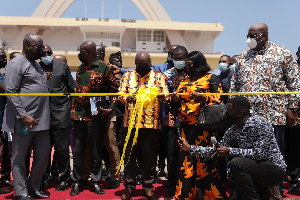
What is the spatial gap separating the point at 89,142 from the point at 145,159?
2.78 feet

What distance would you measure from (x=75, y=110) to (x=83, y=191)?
1151mm

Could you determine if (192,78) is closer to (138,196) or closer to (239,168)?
(239,168)

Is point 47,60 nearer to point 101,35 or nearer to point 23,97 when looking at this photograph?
point 23,97

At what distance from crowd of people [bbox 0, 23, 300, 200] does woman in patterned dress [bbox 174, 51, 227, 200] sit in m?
0.01

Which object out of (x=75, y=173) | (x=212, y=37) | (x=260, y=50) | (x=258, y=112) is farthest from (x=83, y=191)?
(x=212, y=37)

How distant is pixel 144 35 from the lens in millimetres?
36688

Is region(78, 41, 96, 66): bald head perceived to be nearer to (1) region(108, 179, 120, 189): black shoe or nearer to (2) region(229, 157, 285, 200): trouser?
(1) region(108, 179, 120, 189): black shoe

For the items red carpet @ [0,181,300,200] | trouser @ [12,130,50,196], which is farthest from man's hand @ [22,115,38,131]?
red carpet @ [0,181,300,200]

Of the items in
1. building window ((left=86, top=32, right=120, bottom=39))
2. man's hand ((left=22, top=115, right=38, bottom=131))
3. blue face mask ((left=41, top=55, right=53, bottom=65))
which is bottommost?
man's hand ((left=22, top=115, right=38, bottom=131))

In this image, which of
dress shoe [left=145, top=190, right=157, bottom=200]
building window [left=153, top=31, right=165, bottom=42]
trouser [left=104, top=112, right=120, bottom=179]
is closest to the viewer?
dress shoe [left=145, top=190, right=157, bottom=200]

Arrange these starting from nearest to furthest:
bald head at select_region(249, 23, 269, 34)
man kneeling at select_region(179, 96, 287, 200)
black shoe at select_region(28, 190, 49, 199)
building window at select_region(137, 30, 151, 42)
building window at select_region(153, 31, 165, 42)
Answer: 1. man kneeling at select_region(179, 96, 287, 200)
2. bald head at select_region(249, 23, 269, 34)
3. black shoe at select_region(28, 190, 49, 199)
4. building window at select_region(137, 30, 151, 42)
5. building window at select_region(153, 31, 165, 42)

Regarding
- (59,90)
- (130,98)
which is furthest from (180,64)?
(59,90)

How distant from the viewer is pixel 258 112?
151 inches

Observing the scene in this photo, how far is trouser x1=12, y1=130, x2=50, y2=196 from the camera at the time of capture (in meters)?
4.14
